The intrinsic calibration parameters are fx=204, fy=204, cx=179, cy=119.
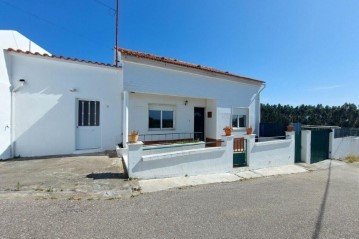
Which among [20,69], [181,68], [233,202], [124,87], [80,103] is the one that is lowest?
[233,202]

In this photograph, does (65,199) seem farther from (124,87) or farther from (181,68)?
(181,68)

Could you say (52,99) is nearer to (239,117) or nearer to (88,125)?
(88,125)

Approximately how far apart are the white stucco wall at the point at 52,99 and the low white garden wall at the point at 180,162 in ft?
13.1

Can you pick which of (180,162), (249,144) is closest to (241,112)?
(249,144)

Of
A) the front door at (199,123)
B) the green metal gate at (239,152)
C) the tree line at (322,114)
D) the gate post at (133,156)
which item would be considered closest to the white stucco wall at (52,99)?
the gate post at (133,156)

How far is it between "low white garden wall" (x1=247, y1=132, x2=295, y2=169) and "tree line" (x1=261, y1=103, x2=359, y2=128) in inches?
901

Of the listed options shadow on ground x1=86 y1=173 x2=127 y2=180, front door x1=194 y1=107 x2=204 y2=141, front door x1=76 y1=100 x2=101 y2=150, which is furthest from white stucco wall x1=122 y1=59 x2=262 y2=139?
shadow on ground x1=86 y1=173 x2=127 y2=180

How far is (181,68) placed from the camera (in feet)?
33.8

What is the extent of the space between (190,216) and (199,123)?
8679 mm

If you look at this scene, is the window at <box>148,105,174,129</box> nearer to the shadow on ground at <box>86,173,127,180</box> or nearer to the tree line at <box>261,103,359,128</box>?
the shadow on ground at <box>86,173,127,180</box>

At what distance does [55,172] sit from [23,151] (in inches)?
118

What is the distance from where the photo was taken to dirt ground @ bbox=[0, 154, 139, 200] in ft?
15.8

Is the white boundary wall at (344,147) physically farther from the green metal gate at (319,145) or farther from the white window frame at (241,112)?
the white window frame at (241,112)

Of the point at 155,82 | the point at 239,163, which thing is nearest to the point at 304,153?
the point at 239,163
